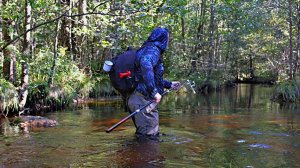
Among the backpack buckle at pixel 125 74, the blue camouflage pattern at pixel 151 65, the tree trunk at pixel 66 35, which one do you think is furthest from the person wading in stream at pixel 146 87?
the tree trunk at pixel 66 35

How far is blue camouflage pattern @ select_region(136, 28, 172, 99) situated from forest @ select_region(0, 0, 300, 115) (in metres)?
0.65

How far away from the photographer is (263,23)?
1161 inches

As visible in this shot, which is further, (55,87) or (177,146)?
(55,87)

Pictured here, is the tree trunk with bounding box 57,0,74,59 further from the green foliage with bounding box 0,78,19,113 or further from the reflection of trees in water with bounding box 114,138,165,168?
the reflection of trees in water with bounding box 114,138,165,168

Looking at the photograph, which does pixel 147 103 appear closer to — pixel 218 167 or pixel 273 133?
pixel 218 167

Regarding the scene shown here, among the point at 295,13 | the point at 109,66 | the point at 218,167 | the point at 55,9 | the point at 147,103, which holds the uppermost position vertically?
the point at 295,13

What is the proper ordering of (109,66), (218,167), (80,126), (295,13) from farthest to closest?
(295,13)
(80,126)
(109,66)
(218,167)

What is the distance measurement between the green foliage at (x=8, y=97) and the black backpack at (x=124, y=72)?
5.33 metres

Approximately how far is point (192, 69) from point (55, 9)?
17.9 meters

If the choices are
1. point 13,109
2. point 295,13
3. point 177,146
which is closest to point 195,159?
point 177,146

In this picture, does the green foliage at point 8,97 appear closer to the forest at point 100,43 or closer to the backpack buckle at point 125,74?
the forest at point 100,43

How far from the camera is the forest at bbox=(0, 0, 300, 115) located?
988 centimetres

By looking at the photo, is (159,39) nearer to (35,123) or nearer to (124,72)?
(124,72)

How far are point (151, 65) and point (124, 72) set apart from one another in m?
0.57
